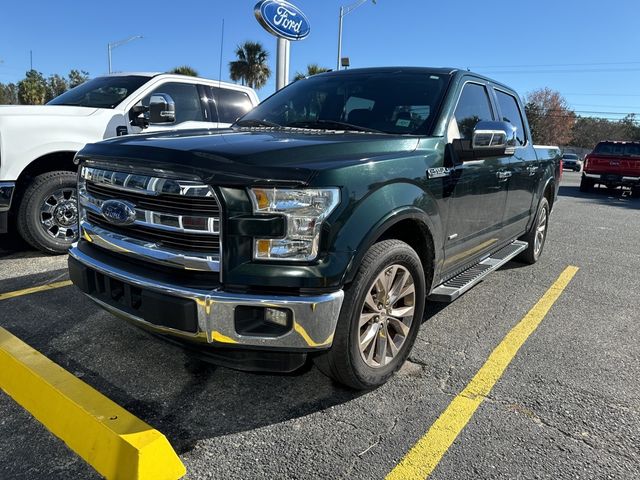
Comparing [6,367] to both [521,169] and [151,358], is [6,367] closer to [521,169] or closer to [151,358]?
[151,358]

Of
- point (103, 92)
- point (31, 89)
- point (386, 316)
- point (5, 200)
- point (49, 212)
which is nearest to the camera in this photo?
point (386, 316)

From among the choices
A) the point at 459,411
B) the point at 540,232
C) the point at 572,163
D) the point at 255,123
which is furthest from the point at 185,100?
the point at 572,163

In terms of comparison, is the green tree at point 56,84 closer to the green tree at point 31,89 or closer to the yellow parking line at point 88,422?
the green tree at point 31,89

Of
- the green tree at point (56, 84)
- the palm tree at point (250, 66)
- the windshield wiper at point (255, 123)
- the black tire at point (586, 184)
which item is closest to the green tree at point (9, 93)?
the green tree at point (56, 84)

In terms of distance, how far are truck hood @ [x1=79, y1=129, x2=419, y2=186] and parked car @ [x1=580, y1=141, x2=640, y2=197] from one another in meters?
16.9

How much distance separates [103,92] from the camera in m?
6.07

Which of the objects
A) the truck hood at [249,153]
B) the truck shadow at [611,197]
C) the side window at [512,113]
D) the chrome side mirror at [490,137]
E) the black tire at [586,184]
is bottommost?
the truck shadow at [611,197]

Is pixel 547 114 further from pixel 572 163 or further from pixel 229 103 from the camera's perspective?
pixel 229 103

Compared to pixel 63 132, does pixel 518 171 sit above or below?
below

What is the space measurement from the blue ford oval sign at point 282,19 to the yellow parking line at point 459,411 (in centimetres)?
982

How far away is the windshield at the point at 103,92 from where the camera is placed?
19.5ft

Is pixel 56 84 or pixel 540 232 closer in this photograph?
pixel 540 232

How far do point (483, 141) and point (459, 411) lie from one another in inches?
66.3

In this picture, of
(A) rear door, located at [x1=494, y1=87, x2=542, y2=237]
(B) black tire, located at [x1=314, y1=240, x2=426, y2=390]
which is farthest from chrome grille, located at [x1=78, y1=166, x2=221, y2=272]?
(A) rear door, located at [x1=494, y1=87, x2=542, y2=237]
